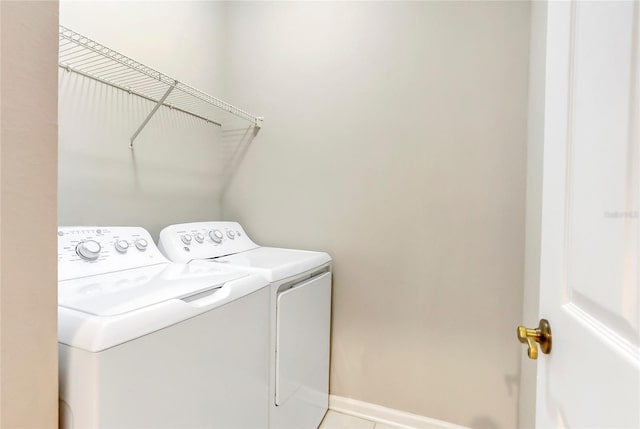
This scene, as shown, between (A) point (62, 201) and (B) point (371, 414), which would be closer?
(A) point (62, 201)

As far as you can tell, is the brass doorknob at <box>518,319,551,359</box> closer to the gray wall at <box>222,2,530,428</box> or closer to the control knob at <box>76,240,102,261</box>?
the gray wall at <box>222,2,530,428</box>

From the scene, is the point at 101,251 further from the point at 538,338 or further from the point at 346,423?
the point at 346,423

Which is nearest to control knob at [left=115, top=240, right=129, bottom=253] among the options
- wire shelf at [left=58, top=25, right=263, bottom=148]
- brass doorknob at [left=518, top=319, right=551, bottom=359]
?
wire shelf at [left=58, top=25, right=263, bottom=148]

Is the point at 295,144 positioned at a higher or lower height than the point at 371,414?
higher

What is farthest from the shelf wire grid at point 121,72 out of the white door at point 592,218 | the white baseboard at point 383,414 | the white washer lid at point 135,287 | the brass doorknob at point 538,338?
the white baseboard at point 383,414

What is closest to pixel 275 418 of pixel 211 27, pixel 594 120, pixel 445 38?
pixel 594 120

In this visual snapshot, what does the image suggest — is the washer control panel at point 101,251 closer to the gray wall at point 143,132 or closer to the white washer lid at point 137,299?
the white washer lid at point 137,299

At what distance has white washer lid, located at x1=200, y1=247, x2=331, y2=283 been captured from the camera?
1189 millimetres

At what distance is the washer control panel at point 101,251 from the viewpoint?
1.01 metres

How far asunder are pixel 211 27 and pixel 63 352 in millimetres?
2047

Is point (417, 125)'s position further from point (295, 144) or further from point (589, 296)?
point (589, 296)

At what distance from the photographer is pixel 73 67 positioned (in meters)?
1.23

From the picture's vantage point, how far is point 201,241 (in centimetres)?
154

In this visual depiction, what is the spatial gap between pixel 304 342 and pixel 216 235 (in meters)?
0.75
